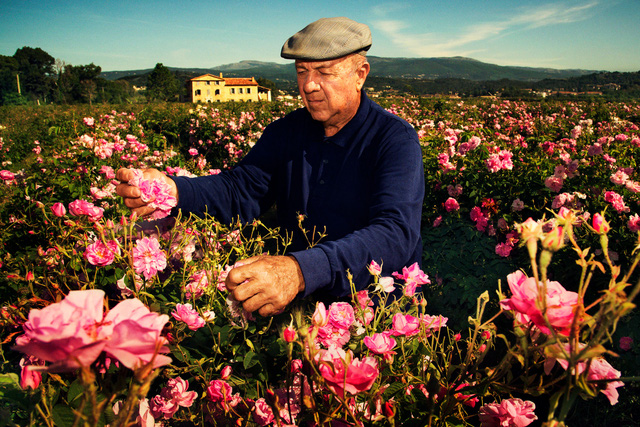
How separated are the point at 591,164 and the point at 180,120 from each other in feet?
36.6

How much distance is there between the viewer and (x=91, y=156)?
→ 11.2 ft

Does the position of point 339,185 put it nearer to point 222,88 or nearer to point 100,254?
point 100,254

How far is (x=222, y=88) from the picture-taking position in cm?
6988

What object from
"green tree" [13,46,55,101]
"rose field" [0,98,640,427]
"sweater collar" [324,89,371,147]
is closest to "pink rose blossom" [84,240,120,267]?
"rose field" [0,98,640,427]

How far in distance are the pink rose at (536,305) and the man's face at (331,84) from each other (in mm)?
1506

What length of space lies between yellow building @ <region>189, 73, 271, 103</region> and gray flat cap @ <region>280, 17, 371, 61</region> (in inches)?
2798

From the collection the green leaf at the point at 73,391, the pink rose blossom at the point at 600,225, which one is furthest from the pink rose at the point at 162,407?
the pink rose blossom at the point at 600,225

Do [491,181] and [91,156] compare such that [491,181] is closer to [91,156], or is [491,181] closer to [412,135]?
[412,135]

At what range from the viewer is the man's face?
1.84 m

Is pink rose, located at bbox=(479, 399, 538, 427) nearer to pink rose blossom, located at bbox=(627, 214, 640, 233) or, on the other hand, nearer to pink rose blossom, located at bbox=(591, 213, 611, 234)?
pink rose blossom, located at bbox=(591, 213, 611, 234)

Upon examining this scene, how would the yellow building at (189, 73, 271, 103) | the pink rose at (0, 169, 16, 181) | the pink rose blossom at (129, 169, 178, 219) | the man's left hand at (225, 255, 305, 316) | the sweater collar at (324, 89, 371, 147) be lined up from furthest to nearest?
1. the yellow building at (189, 73, 271, 103)
2. the pink rose at (0, 169, 16, 181)
3. the sweater collar at (324, 89, 371, 147)
4. the pink rose blossom at (129, 169, 178, 219)
5. the man's left hand at (225, 255, 305, 316)

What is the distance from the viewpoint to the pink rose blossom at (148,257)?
3.21 feet

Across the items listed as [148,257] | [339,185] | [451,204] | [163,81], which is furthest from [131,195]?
[163,81]

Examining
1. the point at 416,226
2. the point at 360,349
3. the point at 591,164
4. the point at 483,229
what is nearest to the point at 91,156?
the point at 416,226
